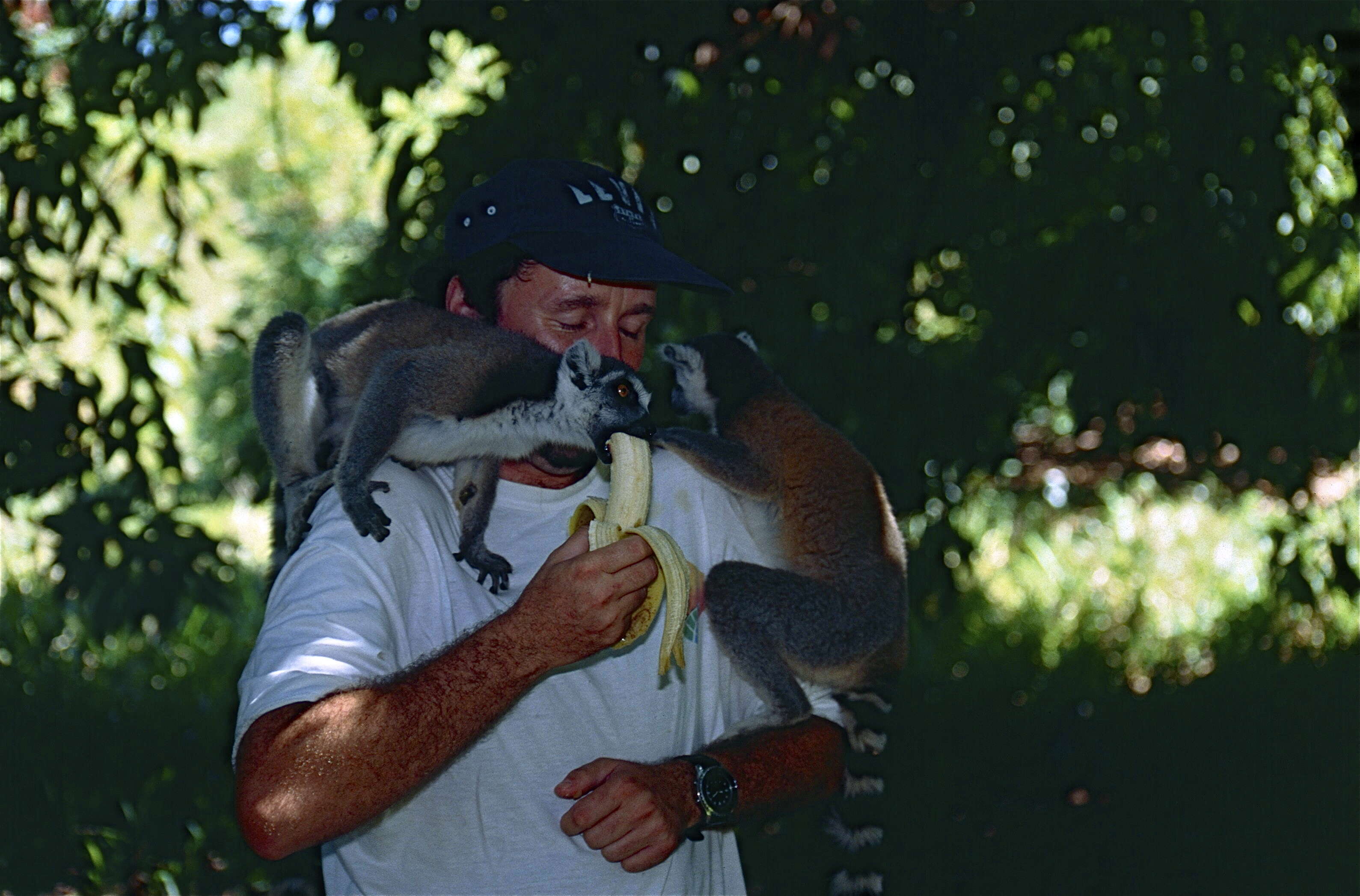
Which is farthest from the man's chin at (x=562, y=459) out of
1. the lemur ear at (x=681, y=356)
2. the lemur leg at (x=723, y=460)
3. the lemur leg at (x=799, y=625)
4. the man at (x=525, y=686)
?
the lemur ear at (x=681, y=356)

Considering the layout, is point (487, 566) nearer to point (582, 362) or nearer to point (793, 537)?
point (582, 362)

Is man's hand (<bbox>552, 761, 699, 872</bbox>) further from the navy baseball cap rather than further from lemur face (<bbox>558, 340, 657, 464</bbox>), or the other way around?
the navy baseball cap

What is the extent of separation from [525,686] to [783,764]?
2.50 ft

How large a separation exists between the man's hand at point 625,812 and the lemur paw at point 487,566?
1.22 feet

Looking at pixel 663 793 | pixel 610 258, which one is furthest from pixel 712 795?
pixel 610 258

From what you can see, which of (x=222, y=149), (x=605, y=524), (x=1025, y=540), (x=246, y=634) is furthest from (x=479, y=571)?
(x=222, y=149)

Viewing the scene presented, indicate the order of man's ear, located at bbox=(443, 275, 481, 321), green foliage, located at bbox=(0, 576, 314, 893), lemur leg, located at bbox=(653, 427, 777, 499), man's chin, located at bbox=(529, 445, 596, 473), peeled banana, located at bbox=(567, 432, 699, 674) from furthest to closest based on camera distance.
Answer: green foliage, located at bbox=(0, 576, 314, 893) < lemur leg, located at bbox=(653, 427, 777, 499) < man's ear, located at bbox=(443, 275, 481, 321) < man's chin, located at bbox=(529, 445, 596, 473) < peeled banana, located at bbox=(567, 432, 699, 674)

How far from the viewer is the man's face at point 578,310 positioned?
239 centimetres

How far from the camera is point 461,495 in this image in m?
2.49

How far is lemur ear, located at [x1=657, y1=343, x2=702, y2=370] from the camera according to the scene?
3676 mm

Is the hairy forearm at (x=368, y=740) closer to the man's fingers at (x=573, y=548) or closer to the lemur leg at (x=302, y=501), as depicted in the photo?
the man's fingers at (x=573, y=548)

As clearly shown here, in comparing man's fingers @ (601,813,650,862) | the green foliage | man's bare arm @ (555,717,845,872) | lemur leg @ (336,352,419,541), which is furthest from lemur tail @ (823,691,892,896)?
the green foliage

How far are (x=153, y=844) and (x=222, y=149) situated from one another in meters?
9.64

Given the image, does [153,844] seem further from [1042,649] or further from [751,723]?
[1042,649]
